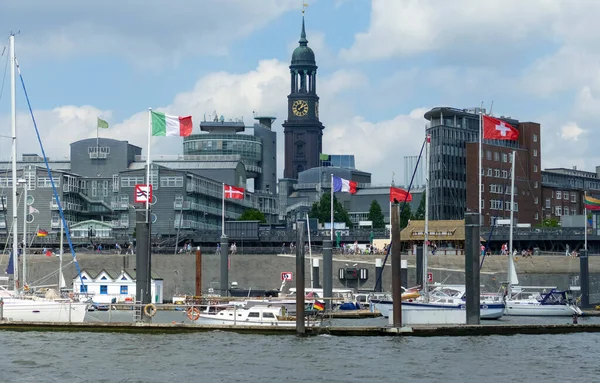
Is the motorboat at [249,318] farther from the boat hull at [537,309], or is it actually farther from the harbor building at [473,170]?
the harbor building at [473,170]

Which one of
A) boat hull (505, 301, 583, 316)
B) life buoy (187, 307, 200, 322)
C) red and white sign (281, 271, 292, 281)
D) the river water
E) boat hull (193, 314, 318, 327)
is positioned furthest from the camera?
red and white sign (281, 271, 292, 281)

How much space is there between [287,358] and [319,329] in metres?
7.39

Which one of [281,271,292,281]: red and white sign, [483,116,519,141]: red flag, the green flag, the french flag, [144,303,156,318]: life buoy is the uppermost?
the green flag

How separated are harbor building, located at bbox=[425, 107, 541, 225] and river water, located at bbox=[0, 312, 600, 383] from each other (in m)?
108

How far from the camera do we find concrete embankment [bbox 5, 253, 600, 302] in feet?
365

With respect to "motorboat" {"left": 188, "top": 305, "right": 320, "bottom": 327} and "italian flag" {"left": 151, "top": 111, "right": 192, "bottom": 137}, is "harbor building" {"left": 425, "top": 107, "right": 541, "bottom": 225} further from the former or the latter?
"motorboat" {"left": 188, "top": 305, "right": 320, "bottom": 327}

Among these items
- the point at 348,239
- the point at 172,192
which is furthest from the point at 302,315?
the point at 172,192

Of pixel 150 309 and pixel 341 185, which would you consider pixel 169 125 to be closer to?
pixel 150 309

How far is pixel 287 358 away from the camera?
5431 centimetres

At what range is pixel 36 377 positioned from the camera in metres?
49.0

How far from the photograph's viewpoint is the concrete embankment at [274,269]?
4385 inches

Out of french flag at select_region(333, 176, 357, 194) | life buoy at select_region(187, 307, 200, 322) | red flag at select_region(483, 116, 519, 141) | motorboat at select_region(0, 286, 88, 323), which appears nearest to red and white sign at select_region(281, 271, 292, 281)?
french flag at select_region(333, 176, 357, 194)

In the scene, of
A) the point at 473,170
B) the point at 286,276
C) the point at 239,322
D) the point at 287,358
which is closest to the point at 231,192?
the point at 286,276

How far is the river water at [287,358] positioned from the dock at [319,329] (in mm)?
372
